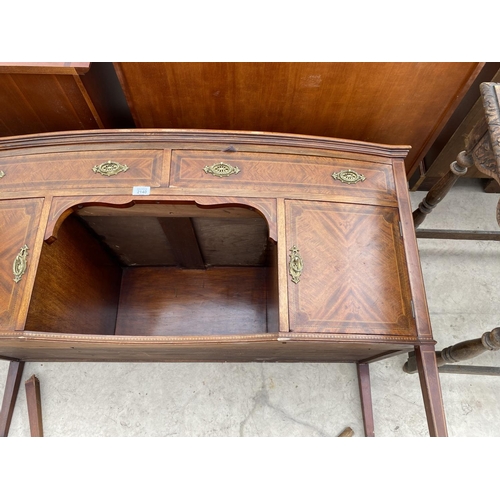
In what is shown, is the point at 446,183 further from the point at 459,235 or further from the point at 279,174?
the point at 279,174

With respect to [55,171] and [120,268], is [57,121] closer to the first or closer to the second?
[55,171]

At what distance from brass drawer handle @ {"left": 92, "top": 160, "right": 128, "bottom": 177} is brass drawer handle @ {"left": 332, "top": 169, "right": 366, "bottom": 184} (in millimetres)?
855

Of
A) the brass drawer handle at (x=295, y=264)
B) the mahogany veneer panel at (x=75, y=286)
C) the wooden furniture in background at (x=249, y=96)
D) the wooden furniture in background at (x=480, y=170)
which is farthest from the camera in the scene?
the wooden furniture in background at (x=249, y=96)

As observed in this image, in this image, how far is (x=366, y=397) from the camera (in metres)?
1.97

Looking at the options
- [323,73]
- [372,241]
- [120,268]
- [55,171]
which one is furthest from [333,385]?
[55,171]

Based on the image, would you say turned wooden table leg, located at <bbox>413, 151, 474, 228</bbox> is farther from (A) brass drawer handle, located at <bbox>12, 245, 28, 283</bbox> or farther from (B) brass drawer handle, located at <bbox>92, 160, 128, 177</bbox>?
(A) brass drawer handle, located at <bbox>12, 245, 28, 283</bbox>

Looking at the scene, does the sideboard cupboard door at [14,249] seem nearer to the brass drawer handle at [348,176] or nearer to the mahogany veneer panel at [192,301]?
the mahogany veneer panel at [192,301]

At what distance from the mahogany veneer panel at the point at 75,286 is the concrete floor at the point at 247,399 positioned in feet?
1.12

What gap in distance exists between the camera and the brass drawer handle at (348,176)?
62.4 inches

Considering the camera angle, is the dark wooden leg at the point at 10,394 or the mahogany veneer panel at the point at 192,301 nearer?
the dark wooden leg at the point at 10,394

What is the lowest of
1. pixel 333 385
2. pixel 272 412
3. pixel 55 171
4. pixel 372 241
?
pixel 272 412

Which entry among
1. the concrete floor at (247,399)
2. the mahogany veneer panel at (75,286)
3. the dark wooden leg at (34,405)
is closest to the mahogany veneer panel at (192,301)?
the mahogany veneer panel at (75,286)
